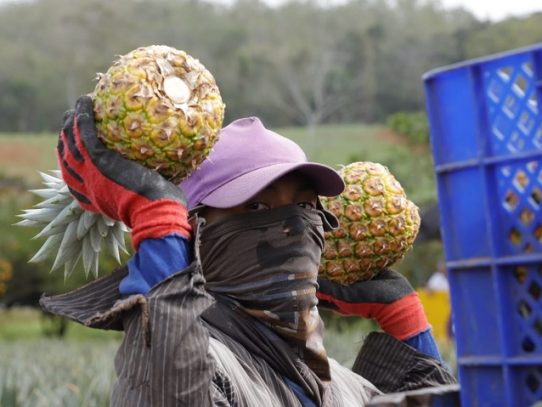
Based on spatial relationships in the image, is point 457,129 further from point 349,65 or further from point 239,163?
point 349,65

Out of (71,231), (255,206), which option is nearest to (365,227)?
(255,206)

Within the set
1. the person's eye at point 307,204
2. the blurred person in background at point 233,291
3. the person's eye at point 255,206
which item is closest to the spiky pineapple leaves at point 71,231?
the blurred person in background at point 233,291

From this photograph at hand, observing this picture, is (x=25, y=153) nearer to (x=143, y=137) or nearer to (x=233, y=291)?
(x=233, y=291)

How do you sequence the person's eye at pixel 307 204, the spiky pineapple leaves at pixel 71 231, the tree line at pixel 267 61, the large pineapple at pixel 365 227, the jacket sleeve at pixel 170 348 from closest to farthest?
the jacket sleeve at pixel 170 348 → the spiky pineapple leaves at pixel 71 231 → the person's eye at pixel 307 204 → the large pineapple at pixel 365 227 → the tree line at pixel 267 61

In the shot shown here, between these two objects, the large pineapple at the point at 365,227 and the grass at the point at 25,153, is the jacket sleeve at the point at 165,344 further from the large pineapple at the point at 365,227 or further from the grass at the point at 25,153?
the grass at the point at 25,153

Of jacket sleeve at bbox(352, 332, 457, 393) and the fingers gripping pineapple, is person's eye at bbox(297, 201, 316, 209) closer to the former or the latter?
the fingers gripping pineapple

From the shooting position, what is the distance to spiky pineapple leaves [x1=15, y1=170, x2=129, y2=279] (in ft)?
8.77

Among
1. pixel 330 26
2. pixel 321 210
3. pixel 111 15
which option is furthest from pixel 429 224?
pixel 330 26

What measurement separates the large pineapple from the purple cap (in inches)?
11.6

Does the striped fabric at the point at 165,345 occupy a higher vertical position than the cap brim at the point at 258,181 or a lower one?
lower

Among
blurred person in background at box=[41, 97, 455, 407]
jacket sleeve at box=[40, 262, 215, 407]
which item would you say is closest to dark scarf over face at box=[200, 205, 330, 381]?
blurred person in background at box=[41, 97, 455, 407]

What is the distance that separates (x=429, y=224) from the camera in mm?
27547

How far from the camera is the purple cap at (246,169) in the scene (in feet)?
8.91

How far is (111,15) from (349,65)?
20.8 metres
